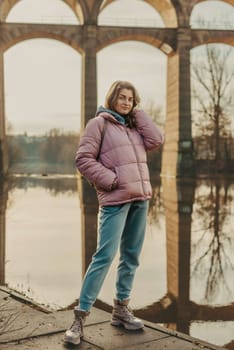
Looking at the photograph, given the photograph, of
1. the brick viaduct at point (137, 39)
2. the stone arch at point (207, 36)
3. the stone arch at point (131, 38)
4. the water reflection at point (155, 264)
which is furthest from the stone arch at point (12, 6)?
the water reflection at point (155, 264)

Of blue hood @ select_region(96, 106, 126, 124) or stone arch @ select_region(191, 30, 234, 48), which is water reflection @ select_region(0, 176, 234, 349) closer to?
blue hood @ select_region(96, 106, 126, 124)

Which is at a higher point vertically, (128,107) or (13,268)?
(128,107)

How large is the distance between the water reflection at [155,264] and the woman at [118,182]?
2.49ft

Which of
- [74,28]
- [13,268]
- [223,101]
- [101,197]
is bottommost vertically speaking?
[13,268]

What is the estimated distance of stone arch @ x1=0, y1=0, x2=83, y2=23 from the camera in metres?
32.2

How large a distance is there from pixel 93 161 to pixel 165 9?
31807mm

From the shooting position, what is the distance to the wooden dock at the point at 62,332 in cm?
394

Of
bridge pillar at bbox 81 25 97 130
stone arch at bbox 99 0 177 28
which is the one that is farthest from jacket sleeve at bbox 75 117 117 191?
stone arch at bbox 99 0 177 28

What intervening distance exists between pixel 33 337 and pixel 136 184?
1.33 m

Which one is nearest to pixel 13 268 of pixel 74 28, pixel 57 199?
pixel 57 199

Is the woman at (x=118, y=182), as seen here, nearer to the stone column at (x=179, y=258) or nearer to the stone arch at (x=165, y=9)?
the stone column at (x=179, y=258)

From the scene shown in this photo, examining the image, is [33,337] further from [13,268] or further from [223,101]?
[223,101]

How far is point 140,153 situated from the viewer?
4.39 m

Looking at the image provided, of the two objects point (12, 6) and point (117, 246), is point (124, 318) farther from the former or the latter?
point (12, 6)
